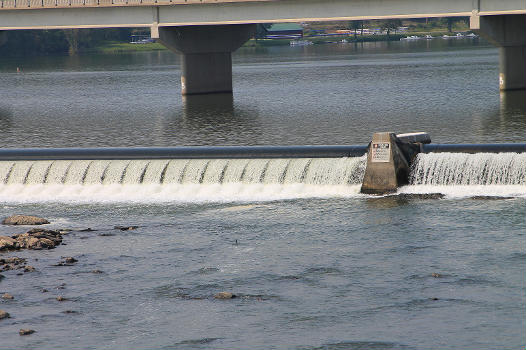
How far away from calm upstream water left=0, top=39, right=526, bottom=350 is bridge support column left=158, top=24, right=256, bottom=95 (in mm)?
18848

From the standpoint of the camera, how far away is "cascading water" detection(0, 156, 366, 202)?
43.5 metres

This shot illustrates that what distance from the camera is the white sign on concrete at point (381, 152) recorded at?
139 feet

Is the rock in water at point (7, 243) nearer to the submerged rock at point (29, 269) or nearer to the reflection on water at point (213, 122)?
the submerged rock at point (29, 269)

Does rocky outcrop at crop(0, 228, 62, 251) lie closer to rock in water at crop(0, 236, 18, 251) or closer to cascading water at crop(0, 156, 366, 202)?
rock in water at crop(0, 236, 18, 251)

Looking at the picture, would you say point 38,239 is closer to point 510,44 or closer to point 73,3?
point 73,3

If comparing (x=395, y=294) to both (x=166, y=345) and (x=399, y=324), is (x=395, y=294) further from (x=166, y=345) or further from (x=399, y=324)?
(x=166, y=345)

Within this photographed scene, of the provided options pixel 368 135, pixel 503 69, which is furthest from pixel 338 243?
pixel 503 69

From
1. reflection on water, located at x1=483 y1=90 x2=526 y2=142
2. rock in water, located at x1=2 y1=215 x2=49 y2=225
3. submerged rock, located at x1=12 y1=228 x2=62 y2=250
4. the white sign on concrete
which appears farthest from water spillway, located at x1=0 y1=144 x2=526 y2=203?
reflection on water, located at x1=483 y1=90 x2=526 y2=142

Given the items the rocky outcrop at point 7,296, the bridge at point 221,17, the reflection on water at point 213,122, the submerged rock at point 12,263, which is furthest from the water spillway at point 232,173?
the bridge at point 221,17

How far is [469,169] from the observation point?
139 ft

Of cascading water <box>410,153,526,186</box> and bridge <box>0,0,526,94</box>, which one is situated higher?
bridge <box>0,0,526,94</box>

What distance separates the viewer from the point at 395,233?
35.3 m

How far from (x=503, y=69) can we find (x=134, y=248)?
53.3m

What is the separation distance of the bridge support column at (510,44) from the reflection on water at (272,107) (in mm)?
2105
